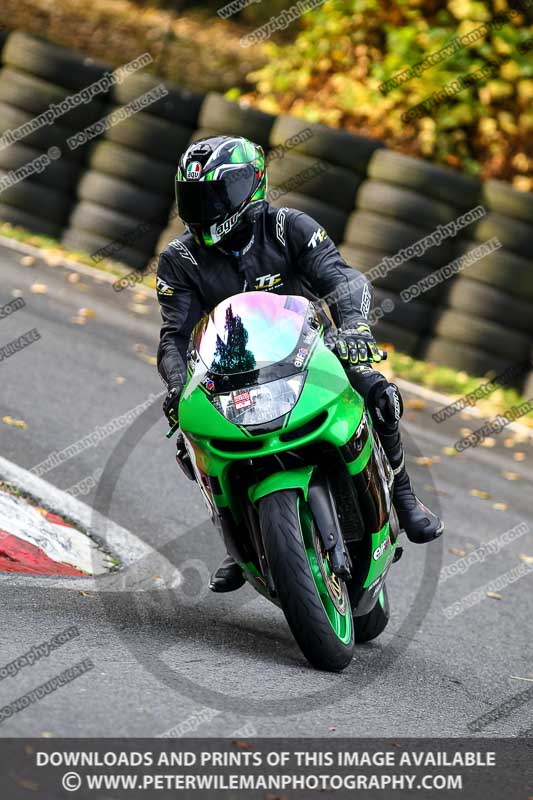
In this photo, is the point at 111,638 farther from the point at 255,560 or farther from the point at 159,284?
the point at 159,284

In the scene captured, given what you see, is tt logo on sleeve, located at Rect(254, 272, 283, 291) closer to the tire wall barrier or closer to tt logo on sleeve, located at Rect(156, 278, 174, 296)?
tt logo on sleeve, located at Rect(156, 278, 174, 296)

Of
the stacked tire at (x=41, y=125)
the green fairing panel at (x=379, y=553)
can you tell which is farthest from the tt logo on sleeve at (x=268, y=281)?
the stacked tire at (x=41, y=125)

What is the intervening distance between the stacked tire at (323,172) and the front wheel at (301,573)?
727 centimetres

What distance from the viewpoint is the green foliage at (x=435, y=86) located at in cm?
1403

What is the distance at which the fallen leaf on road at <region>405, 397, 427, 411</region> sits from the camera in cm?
996

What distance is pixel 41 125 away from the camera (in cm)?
1189

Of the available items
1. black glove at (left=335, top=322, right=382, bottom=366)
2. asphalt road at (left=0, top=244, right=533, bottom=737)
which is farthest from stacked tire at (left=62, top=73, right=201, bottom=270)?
black glove at (left=335, top=322, right=382, bottom=366)

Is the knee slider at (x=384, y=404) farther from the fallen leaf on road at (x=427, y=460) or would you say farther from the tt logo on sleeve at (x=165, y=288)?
the fallen leaf on road at (x=427, y=460)

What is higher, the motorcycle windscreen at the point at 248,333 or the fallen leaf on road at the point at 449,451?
the motorcycle windscreen at the point at 248,333

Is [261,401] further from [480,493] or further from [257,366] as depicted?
[480,493]

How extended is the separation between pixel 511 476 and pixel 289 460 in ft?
17.1

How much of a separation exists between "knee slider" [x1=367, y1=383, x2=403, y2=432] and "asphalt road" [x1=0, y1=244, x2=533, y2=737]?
98 cm

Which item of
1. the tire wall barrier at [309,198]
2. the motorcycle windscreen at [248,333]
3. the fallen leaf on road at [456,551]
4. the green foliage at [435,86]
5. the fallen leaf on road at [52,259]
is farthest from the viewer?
the green foliage at [435,86]
